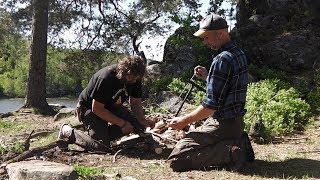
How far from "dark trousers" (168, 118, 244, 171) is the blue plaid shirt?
6.3 inches

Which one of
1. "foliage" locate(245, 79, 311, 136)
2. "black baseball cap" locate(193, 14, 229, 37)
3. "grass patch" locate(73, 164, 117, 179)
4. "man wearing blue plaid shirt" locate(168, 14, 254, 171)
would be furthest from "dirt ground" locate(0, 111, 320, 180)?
"black baseball cap" locate(193, 14, 229, 37)

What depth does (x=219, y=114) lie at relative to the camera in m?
5.20

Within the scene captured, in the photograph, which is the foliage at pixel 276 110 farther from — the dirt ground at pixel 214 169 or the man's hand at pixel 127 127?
the man's hand at pixel 127 127

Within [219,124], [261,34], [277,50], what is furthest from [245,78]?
[261,34]

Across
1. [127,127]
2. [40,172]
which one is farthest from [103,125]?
[40,172]

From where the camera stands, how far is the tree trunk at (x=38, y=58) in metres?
14.9

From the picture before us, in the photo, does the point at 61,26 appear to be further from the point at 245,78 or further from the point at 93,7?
the point at 245,78

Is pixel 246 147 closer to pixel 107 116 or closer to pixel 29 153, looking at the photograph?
pixel 107 116

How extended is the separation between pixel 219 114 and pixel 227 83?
425 mm

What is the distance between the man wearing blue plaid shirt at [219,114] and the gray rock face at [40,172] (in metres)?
1.39

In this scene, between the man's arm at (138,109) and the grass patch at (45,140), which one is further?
the grass patch at (45,140)

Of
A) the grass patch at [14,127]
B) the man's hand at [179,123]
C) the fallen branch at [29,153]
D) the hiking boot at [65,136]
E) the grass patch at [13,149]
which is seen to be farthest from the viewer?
the grass patch at [14,127]

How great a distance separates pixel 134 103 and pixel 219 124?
5.50ft

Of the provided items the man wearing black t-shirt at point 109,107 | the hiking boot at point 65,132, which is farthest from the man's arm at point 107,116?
the hiking boot at point 65,132
